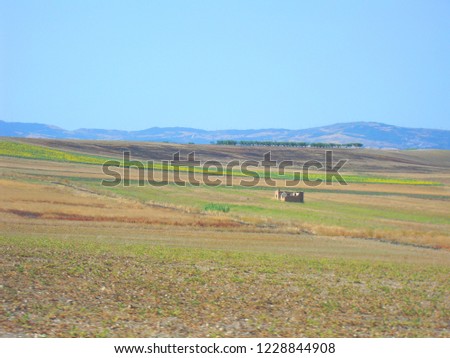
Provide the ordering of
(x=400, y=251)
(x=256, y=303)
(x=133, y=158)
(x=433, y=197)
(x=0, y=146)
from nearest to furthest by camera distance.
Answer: (x=256, y=303) → (x=400, y=251) → (x=433, y=197) → (x=0, y=146) → (x=133, y=158)

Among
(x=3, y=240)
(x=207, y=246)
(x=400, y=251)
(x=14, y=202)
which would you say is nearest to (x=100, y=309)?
(x=3, y=240)

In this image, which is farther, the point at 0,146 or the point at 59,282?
the point at 0,146

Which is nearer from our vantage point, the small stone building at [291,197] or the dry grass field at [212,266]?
the dry grass field at [212,266]

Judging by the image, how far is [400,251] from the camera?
103 ft

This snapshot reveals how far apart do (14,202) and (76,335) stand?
32.4 m

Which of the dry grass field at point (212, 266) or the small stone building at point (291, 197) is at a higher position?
the dry grass field at point (212, 266)

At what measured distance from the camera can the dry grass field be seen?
43.5 ft

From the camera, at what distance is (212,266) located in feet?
67.6

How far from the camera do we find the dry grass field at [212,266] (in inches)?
523

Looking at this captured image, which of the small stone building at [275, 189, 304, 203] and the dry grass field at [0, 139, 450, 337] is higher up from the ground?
the dry grass field at [0, 139, 450, 337]

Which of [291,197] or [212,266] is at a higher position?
[212,266]

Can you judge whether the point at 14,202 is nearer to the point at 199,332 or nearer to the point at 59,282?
the point at 59,282

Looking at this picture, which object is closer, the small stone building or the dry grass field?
the dry grass field

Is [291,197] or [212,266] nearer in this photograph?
[212,266]
